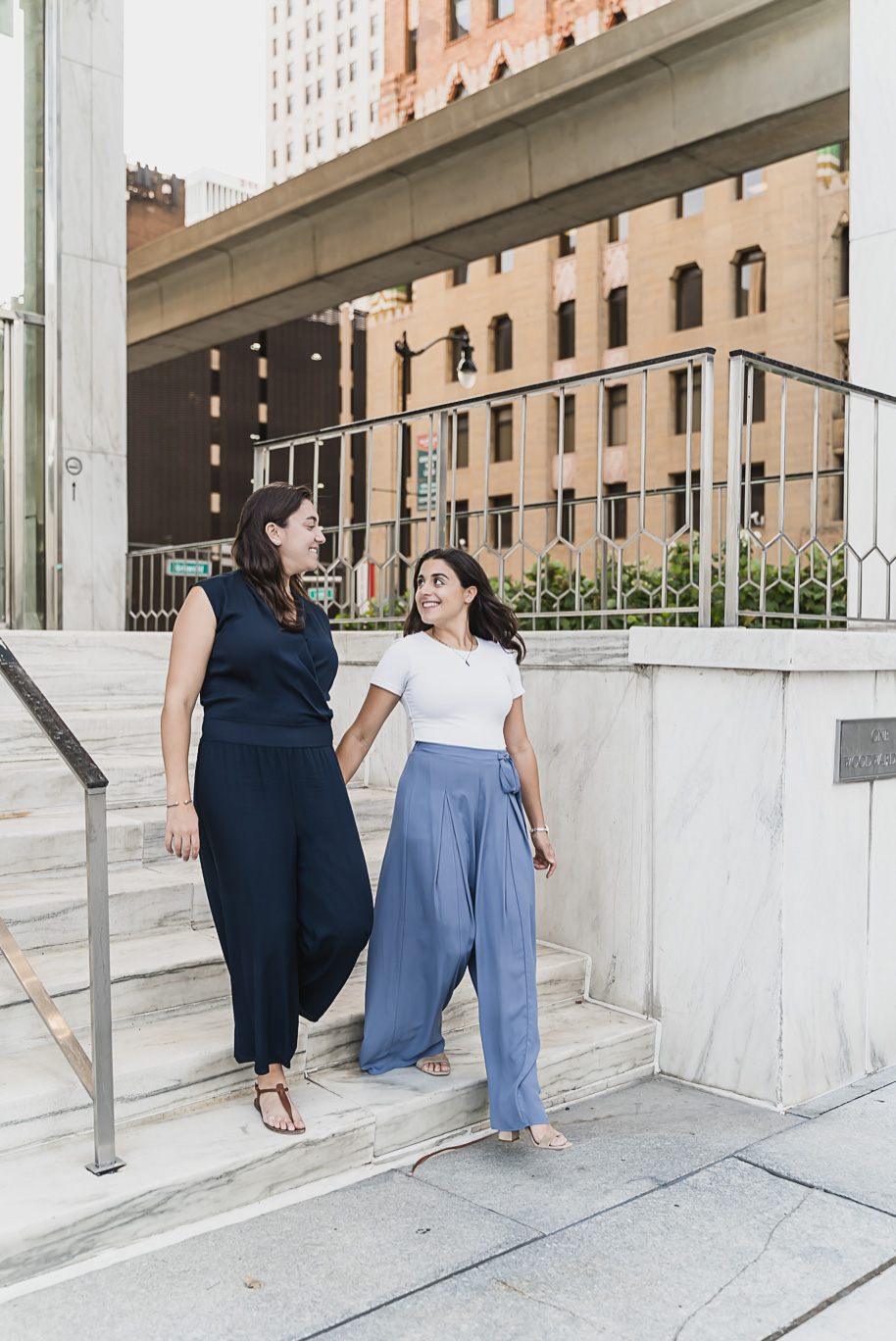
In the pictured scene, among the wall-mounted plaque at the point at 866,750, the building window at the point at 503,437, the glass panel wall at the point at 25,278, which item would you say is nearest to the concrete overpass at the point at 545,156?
the glass panel wall at the point at 25,278

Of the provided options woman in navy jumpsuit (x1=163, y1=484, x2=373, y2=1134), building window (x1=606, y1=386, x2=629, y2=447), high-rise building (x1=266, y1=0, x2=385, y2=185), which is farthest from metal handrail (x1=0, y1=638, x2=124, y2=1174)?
high-rise building (x1=266, y1=0, x2=385, y2=185)

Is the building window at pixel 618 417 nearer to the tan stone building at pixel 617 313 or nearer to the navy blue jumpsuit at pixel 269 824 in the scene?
the tan stone building at pixel 617 313

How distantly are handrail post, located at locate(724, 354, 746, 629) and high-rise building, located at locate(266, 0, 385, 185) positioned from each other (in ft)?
302

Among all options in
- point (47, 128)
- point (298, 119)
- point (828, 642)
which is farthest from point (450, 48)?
point (298, 119)

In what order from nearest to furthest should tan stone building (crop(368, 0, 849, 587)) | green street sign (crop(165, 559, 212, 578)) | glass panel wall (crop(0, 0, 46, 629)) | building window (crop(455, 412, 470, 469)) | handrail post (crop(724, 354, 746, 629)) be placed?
handrail post (crop(724, 354, 746, 629))
glass panel wall (crop(0, 0, 46, 629))
green street sign (crop(165, 559, 212, 578))
tan stone building (crop(368, 0, 849, 587))
building window (crop(455, 412, 470, 469))

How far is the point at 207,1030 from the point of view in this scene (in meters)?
3.87

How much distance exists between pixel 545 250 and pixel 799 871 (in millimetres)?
36076

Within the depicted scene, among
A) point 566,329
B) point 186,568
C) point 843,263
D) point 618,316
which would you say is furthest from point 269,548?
point 566,329

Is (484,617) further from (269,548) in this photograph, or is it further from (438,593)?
(269,548)

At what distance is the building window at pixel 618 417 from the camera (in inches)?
1335

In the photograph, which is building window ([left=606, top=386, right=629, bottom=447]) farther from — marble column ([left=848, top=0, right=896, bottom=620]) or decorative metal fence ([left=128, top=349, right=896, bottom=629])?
marble column ([left=848, top=0, right=896, bottom=620])

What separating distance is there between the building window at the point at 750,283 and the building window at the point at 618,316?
159 inches

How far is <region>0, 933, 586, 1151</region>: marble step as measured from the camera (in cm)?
336

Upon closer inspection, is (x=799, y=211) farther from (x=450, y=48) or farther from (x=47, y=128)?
(x=47, y=128)
